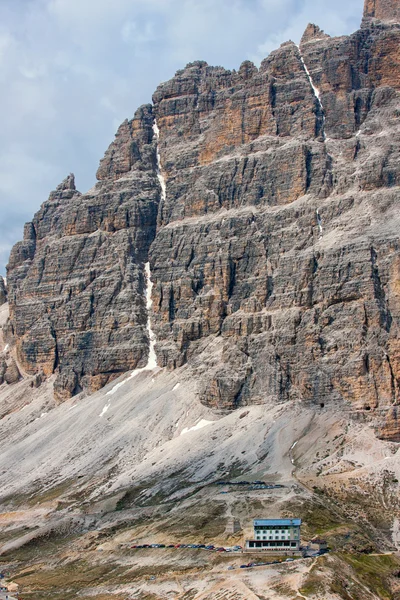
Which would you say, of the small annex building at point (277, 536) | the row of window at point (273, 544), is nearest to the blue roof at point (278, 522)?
the small annex building at point (277, 536)

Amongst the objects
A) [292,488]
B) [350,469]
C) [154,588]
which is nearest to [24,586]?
Result: [154,588]

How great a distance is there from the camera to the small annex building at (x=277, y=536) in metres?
144

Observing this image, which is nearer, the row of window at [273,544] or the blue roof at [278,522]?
the row of window at [273,544]

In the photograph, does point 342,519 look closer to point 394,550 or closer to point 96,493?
point 394,550

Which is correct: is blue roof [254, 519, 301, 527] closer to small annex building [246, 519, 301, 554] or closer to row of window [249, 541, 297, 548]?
small annex building [246, 519, 301, 554]

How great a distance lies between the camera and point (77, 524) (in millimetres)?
181250

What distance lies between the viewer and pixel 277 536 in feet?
477

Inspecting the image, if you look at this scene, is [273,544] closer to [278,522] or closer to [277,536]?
[277,536]

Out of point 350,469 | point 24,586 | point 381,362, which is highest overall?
point 381,362

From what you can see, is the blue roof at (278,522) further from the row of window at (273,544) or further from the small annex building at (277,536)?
the row of window at (273,544)

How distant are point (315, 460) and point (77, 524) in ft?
136

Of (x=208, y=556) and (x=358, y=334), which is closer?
(x=208, y=556)

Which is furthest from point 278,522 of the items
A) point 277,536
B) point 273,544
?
point 273,544

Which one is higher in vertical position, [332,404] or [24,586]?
[332,404]
